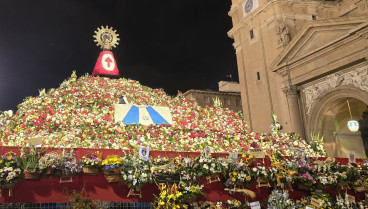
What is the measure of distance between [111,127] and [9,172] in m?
8.57

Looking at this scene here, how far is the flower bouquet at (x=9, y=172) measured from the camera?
7.48 metres

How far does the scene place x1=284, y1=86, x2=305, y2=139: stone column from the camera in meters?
22.1

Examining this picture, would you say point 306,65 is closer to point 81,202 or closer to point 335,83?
point 335,83

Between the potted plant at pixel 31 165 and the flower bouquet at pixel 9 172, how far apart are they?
0.49 feet

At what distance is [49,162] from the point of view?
812 centimetres

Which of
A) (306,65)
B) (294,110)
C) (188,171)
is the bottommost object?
(188,171)

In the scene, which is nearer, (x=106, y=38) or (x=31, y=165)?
(x=31, y=165)

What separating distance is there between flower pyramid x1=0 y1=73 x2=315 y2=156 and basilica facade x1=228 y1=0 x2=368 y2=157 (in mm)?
4134

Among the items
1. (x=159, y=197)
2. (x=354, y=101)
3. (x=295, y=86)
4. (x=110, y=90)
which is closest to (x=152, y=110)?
(x=110, y=90)

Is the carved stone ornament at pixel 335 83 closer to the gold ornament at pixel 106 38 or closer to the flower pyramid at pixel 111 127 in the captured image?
the flower pyramid at pixel 111 127

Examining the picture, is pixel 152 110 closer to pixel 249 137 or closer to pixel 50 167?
pixel 249 137

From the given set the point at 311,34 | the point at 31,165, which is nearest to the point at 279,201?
the point at 31,165

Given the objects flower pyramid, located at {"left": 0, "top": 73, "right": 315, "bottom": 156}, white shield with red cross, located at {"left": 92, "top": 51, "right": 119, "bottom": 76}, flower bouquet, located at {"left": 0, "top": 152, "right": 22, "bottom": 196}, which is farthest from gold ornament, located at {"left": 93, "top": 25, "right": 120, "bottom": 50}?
flower bouquet, located at {"left": 0, "top": 152, "right": 22, "bottom": 196}

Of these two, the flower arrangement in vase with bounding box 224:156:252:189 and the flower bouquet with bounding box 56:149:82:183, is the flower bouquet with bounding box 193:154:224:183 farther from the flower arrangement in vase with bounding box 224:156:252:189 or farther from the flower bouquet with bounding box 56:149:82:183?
the flower bouquet with bounding box 56:149:82:183
